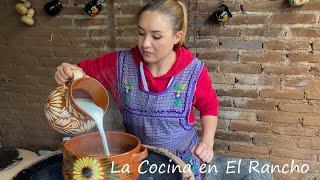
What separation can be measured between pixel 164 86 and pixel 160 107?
9 cm

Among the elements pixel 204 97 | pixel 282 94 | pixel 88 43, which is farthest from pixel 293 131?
pixel 88 43

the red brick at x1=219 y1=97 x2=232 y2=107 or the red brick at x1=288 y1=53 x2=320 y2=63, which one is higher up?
the red brick at x1=288 y1=53 x2=320 y2=63

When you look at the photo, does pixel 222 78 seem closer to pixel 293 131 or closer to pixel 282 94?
pixel 282 94

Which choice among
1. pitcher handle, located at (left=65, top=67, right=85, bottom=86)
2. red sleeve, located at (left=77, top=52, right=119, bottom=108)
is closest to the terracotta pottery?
pitcher handle, located at (left=65, top=67, right=85, bottom=86)

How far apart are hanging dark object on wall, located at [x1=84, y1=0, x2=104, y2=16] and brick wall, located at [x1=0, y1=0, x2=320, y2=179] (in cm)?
5

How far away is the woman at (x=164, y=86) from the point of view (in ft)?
5.20

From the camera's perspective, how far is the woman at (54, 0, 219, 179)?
1.58 metres

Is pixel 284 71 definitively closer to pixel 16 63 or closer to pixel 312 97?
pixel 312 97

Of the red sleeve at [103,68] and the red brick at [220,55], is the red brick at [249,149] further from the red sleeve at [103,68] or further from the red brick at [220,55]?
the red sleeve at [103,68]

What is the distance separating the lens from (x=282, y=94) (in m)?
2.19

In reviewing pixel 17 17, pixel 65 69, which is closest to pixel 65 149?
pixel 65 69

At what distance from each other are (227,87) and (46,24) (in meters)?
1.20

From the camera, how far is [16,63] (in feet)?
8.84

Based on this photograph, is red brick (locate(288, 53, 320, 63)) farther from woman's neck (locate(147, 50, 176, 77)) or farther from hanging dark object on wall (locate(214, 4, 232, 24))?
woman's neck (locate(147, 50, 176, 77))
